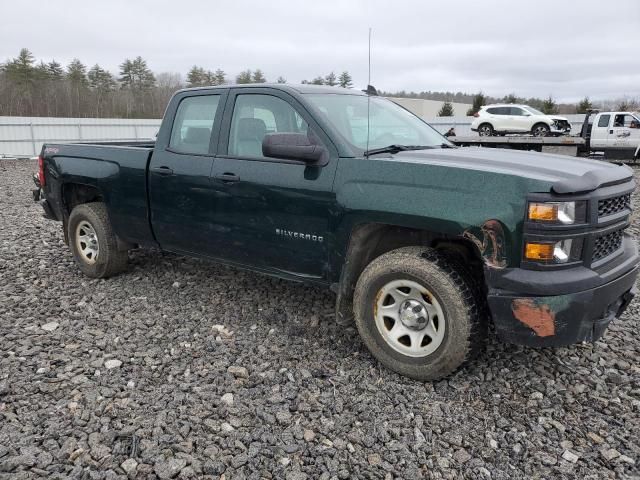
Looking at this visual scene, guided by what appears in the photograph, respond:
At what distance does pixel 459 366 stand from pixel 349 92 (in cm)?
242

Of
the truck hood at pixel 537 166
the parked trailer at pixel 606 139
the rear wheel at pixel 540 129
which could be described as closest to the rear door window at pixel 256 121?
the truck hood at pixel 537 166

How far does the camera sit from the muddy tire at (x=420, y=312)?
309cm

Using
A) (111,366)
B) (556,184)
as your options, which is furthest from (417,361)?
(111,366)

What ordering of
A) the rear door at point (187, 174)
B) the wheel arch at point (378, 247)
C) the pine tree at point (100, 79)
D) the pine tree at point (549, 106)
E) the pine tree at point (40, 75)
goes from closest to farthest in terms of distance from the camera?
the wheel arch at point (378, 247)
the rear door at point (187, 174)
the pine tree at point (549, 106)
the pine tree at point (40, 75)
the pine tree at point (100, 79)

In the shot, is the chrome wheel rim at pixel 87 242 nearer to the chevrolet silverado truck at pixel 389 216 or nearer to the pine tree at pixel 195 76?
the chevrolet silverado truck at pixel 389 216

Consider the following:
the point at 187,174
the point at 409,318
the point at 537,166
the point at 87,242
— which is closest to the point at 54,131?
the point at 87,242

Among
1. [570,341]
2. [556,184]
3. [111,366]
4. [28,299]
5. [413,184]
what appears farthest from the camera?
[28,299]

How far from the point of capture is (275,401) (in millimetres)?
3139

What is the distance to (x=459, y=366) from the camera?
320cm

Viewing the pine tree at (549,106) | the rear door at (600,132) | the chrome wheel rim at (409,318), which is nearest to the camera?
the chrome wheel rim at (409,318)

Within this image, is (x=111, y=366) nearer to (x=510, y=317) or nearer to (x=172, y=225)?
(x=172, y=225)

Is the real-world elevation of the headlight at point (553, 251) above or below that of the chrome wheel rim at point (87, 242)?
above

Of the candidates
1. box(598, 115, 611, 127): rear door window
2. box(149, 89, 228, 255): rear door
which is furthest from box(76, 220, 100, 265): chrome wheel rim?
box(598, 115, 611, 127): rear door window

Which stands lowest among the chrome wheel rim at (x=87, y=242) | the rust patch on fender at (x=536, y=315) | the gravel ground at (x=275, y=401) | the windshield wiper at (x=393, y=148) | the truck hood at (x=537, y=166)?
the gravel ground at (x=275, y=401)
